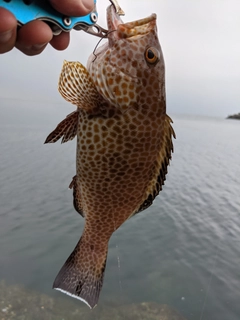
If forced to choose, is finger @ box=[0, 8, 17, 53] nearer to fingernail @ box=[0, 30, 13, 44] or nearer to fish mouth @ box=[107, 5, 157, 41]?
fingernail @ box=[0, 30, 13, 44]

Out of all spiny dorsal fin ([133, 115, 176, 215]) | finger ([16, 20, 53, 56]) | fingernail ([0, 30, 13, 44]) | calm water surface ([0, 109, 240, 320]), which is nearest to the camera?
fingernail ([0, 30, 13, 44])

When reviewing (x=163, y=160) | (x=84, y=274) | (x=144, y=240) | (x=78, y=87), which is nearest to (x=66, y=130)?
(x=78, y=87)

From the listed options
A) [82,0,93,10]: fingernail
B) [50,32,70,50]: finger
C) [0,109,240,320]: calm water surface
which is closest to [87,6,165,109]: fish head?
[50,32,70,50]: finger

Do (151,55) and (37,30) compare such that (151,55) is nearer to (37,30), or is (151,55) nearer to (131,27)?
(131,27)

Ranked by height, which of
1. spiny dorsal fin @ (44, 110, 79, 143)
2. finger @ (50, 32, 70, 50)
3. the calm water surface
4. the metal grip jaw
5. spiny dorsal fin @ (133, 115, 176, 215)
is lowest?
the calm water surface

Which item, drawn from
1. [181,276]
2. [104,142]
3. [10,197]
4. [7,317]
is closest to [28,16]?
[104,142]

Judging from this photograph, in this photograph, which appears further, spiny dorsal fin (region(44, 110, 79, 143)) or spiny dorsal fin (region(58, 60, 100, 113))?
spiny dorsal fin (region(44, 110, 79, 143))
